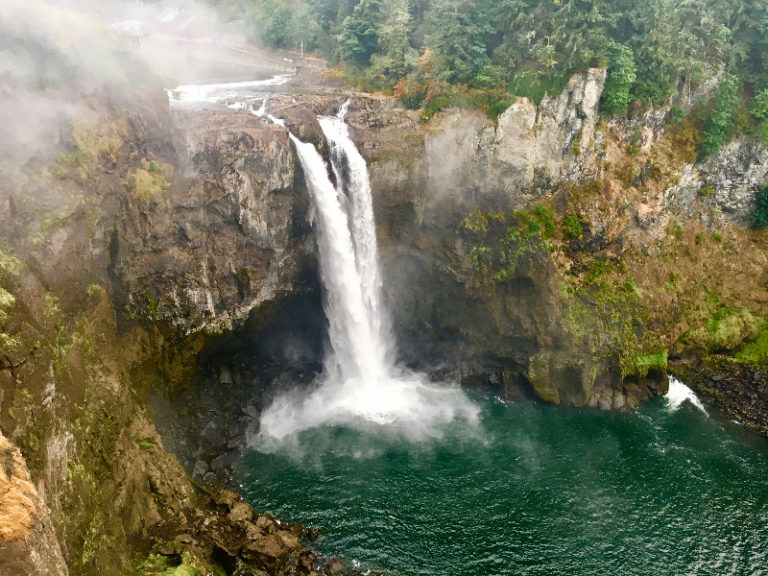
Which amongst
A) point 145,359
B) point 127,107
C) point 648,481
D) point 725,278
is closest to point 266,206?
point 127,107

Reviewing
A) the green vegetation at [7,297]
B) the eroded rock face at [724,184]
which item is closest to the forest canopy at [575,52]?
the eroded rock face at [724,184]

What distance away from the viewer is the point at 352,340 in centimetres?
2797

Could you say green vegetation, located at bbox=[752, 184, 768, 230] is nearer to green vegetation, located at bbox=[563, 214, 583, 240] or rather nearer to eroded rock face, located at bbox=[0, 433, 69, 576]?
green vegetation, located at bbox=[563, 214, 583, 240]

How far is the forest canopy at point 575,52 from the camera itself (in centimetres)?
2730

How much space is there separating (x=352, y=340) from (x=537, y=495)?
38.5 ft

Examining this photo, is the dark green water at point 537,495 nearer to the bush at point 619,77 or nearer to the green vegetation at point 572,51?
the bush at point 619,77

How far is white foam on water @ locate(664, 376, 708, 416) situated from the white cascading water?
34.5 ft

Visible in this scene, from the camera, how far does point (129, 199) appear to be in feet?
64.3

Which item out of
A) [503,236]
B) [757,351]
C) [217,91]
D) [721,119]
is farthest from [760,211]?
[217,91]

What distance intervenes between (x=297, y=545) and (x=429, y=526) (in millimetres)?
4885

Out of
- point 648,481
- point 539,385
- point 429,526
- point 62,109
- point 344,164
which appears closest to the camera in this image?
point 62,109

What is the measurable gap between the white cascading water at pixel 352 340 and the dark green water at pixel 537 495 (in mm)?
1500

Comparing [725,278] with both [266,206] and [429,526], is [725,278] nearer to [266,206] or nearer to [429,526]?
[429,526]

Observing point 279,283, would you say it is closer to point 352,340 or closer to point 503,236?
point 352,340
